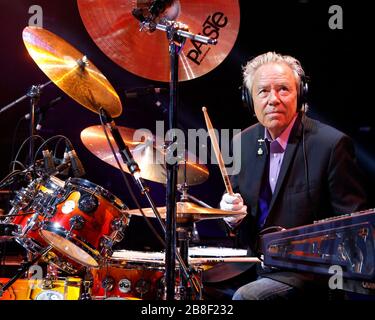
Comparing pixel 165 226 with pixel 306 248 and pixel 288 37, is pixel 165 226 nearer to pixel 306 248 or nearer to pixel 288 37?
pixel 306 248

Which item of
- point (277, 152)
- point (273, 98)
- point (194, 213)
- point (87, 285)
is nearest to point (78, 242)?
point (87, 285)

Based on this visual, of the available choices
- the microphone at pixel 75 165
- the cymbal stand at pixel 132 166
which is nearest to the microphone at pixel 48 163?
the microphone at pixel 75 165

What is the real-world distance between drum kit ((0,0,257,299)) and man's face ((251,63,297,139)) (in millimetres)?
306

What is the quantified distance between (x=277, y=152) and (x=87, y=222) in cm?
114

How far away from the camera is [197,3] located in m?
2.18

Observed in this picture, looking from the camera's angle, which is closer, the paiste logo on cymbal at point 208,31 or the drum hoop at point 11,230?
the paiste logo on cymbal at point 208,31

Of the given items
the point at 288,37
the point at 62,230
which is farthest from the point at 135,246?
the point at 288,37

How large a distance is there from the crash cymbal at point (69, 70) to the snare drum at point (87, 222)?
511mm

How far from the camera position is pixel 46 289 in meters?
2.86

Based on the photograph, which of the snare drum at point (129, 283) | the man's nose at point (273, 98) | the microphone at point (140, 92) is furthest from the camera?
the microphone at point (140, 92)

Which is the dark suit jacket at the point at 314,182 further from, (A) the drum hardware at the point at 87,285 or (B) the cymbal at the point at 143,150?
(A) the drum hardware at the point at 87,285

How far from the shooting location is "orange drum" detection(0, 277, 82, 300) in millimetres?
2787

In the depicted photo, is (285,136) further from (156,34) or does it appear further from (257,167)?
(156,34)

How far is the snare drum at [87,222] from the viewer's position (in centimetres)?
245
